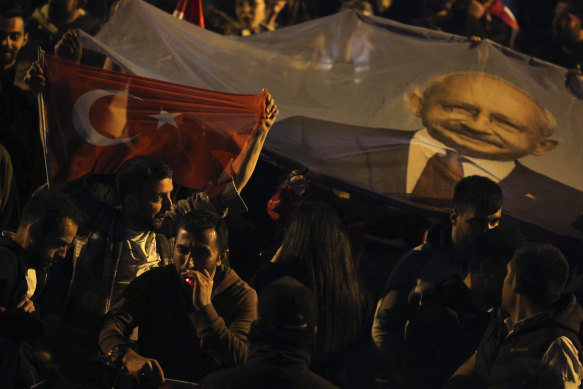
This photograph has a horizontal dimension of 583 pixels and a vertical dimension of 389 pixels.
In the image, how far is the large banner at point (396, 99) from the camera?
672cm

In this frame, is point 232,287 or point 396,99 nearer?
point 232,287

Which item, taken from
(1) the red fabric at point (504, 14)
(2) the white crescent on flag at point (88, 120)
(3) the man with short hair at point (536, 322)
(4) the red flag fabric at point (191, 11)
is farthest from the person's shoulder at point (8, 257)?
(1) the red fabric at point (504, 14)

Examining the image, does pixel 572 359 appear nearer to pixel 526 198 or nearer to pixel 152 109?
pixel 526 198

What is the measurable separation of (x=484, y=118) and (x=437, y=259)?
8.15 ft

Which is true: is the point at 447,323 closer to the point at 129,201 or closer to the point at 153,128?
the point at 129,201

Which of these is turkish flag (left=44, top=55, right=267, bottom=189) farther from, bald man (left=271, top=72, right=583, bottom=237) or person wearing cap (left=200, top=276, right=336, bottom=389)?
person wearing cap (left=200, top=276, right=336, bottom=389)

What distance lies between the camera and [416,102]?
24.1 feet

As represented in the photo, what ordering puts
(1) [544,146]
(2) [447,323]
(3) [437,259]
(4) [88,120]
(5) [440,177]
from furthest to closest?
(1) [544,146] < (5) [440,177] < (4) [88,120] < (3) [437,259] < (2) [447,323]

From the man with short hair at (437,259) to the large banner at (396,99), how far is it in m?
1.48

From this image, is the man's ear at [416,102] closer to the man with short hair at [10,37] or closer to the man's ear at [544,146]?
the man's ear at [544,146]

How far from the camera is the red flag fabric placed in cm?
839

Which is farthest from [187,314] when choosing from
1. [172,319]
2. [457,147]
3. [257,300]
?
[457,147]

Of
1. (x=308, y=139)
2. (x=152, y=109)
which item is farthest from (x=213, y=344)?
(x=308, y=139)

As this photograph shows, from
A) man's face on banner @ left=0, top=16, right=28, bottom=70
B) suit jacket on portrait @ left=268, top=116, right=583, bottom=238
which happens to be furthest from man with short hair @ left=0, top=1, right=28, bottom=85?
suit jacket on portrait @ left=268, top=116, right=583, bottom=238
